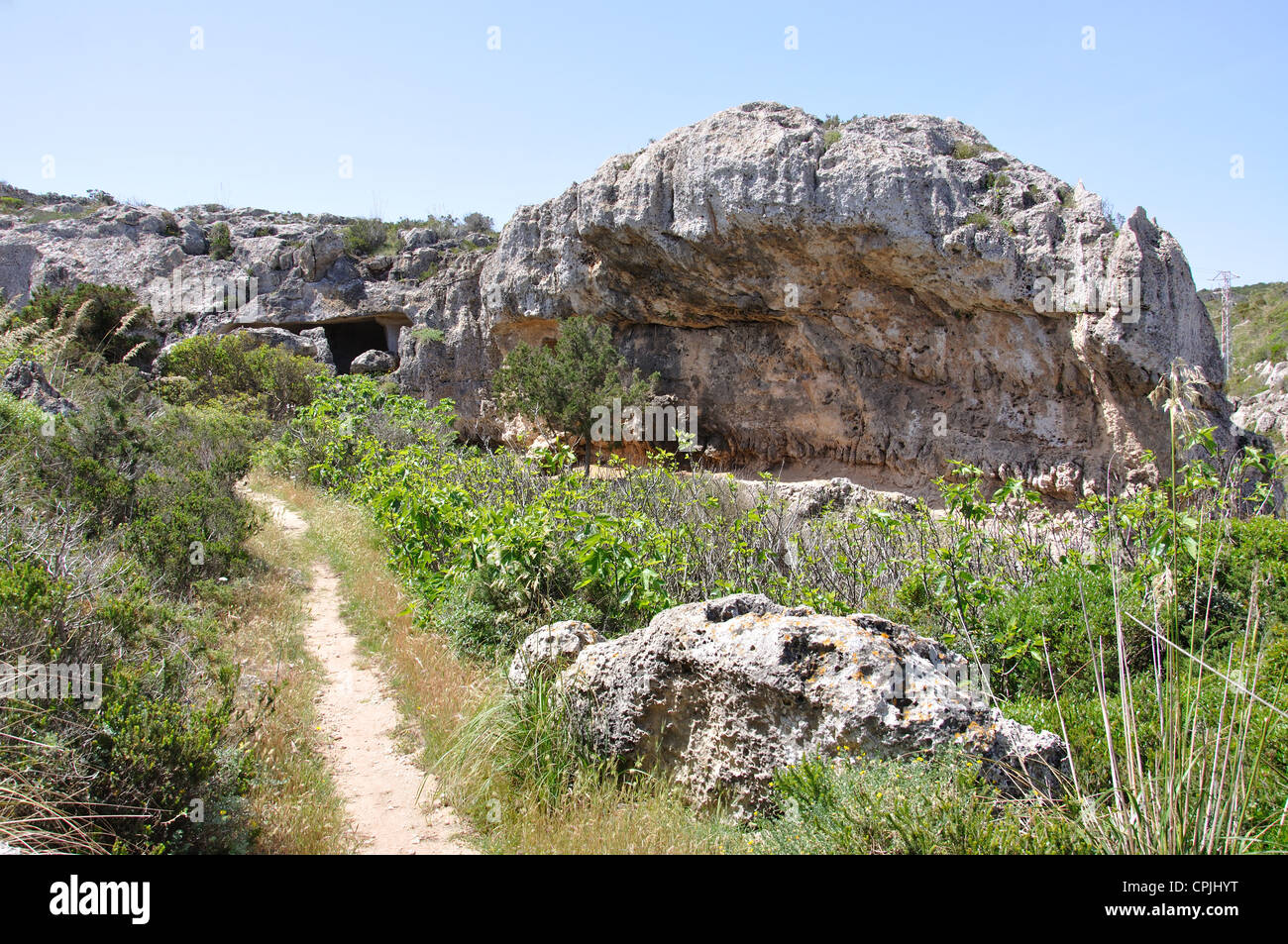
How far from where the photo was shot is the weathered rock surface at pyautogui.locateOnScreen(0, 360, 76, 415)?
8188 millimetres

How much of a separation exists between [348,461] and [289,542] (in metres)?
2.52

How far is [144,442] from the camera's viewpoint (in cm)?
824

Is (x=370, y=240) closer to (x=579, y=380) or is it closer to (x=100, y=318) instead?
(x=100, y=318)

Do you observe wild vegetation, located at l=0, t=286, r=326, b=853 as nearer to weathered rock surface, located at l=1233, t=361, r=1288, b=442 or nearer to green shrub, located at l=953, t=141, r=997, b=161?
green shrub, located at l=953, t=141, r=997, b=161

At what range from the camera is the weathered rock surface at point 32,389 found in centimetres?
819

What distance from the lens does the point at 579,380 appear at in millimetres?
15672

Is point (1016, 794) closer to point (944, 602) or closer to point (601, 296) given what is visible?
point (944, 602)

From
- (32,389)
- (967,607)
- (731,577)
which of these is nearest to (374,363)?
(32,389)

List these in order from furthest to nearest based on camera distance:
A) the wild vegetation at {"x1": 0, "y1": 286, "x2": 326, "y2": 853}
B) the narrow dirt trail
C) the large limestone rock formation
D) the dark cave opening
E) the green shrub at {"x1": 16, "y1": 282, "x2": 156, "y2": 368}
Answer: the dark cave opening
the green shrub at {"x1": 16, "y1": 282, "x2": 156, "y2": 368}
the large limestone rock formation
the narrow dirt trail
the wild vegetation at {"x1": 0, "y1": 286, "x2": 326, "y2": 853}

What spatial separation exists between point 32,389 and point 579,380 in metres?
9.12

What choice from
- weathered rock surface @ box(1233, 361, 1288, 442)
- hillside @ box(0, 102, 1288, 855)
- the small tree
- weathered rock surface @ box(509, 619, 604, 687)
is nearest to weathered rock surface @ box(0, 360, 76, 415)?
hillside @ box(0, 102, 1288, 855)

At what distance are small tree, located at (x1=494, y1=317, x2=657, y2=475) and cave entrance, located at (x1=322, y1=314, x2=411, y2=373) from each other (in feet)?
24.8

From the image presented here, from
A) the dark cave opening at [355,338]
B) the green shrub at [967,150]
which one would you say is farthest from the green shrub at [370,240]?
the green shrub at [967,150]
